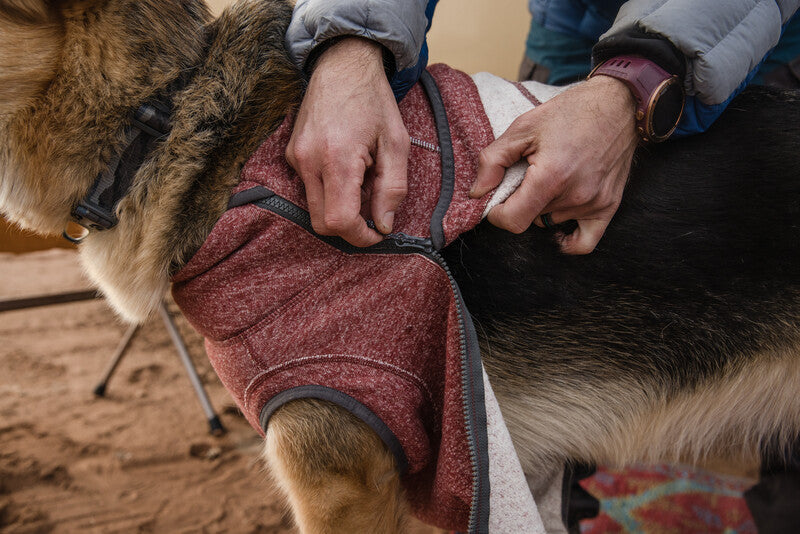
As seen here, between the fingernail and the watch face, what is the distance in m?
0.56

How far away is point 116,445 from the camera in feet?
8.80

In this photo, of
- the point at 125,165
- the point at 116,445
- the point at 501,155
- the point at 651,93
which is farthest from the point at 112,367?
the point at 651,93

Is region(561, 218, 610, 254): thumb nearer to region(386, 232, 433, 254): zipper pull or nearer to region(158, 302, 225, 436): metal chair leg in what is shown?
region(386, 232, 433, 254): zipper pull

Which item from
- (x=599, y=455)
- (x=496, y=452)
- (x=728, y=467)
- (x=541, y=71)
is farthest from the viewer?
(x=728, y=467)

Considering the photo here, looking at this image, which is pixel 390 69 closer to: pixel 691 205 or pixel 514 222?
pixel 514 222

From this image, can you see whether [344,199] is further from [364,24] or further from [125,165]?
[125,165]

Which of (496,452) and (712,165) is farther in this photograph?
(712,165)

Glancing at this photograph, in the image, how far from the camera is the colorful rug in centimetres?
226

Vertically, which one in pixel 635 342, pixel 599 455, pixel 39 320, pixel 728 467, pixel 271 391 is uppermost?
pixel 635 342

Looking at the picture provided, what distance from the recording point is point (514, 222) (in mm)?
1014

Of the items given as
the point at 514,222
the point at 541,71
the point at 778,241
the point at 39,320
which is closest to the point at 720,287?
the point at 778,241

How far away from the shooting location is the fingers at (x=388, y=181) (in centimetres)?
97

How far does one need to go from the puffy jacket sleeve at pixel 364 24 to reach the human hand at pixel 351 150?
51mm

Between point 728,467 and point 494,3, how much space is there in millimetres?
2772
